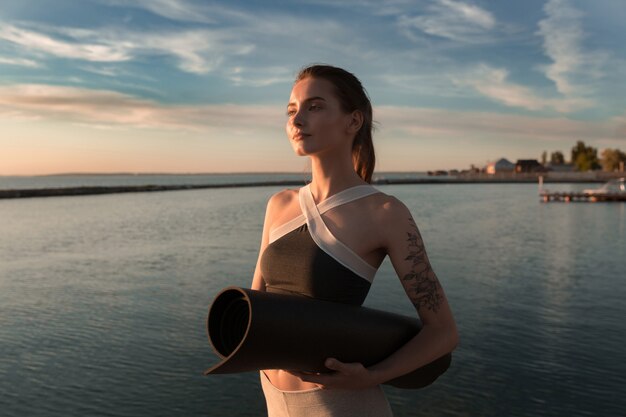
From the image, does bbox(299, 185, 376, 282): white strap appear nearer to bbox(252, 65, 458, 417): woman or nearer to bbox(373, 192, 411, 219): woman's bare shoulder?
bbox(252, 65, 458, 417): woman

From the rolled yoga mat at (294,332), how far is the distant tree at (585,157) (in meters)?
181

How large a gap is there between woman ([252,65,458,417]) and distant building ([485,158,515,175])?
18981 cm

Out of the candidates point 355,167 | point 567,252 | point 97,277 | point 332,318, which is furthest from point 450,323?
point 567,252

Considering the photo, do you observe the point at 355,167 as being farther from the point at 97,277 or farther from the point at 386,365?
the point at 97,277

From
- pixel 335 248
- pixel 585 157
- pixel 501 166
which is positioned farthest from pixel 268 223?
pixel 501 166

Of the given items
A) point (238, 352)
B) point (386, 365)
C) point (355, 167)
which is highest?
point (355, 167)

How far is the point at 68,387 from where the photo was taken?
38.5 feet

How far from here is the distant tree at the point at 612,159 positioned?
556 ft

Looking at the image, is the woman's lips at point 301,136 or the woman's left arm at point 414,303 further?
the woman's lips at point 301,136

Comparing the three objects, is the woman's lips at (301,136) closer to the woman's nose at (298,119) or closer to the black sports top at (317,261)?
the woman's nose at (298,119)

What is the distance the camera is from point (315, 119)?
2.00m

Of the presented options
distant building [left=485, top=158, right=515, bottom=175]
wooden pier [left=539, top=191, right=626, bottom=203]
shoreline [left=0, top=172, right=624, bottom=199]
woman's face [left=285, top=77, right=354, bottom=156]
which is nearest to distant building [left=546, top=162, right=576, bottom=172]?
distant building [left=485, top=158, right=515, bottom=175]

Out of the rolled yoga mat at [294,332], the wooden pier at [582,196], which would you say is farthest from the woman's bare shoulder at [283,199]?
the wooden pier at [582,196]

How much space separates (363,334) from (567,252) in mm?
35366
